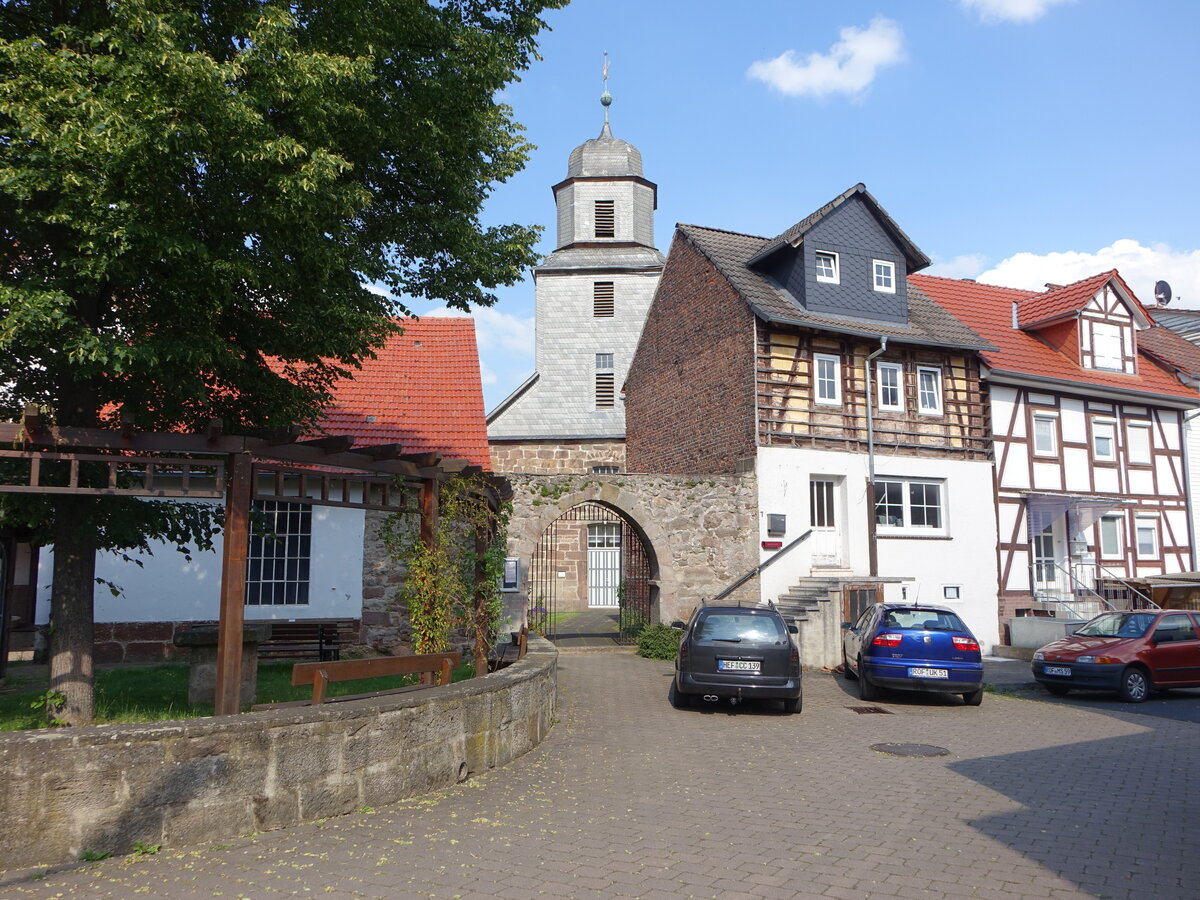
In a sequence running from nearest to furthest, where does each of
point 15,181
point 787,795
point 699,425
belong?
point 15,181, point 787,795, point 699,425

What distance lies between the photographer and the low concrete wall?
18.5 ft

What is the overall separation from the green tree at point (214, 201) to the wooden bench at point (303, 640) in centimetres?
527

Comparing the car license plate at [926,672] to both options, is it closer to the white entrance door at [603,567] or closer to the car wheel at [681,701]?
the car wheel at [681,701]

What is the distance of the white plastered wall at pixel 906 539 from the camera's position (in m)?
19.7

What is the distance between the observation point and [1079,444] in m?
24.5

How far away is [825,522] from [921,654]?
7729 millimetres

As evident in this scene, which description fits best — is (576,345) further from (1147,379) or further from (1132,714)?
(1132,714)

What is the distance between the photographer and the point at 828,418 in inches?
821

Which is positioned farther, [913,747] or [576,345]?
[576,345]

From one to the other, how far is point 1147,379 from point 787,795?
2406cm

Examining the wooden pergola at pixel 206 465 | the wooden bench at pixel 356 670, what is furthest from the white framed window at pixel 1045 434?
the wooden pergola at pixel 206 465

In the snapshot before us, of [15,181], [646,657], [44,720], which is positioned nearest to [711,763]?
[44,720]

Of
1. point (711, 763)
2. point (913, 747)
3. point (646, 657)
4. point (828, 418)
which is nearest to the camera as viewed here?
point (711, 763)

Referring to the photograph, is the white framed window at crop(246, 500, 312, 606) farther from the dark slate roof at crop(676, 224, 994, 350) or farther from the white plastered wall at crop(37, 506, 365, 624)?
the dark slate roof at crop(676, 224, 994, 350)
